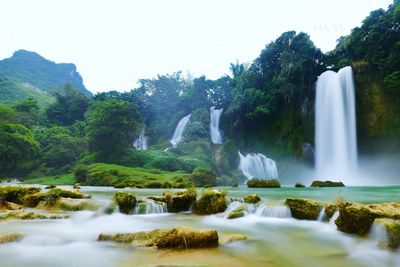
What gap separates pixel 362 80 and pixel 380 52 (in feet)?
10.6

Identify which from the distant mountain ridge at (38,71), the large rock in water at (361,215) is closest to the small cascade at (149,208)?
the large rock in water at (361,215)

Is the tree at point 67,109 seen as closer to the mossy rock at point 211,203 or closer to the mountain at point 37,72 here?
the mountain at point 37,72

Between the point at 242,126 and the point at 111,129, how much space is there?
18322mm

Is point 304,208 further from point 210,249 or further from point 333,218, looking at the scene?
point 210,249

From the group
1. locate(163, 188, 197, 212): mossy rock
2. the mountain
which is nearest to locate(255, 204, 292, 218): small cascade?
locate(163, 188, 197, 212): mossy rock

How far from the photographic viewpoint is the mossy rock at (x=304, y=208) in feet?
27.8

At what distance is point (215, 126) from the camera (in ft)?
156

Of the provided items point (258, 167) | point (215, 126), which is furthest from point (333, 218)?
point (215, 126)

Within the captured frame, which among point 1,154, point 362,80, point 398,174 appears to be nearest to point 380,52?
point 362,80

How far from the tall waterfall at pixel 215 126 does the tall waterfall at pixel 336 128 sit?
15.9 m

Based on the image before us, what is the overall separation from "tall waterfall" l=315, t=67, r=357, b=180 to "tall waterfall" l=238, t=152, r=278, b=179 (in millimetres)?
5348

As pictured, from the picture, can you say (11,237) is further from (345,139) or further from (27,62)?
(27,62)

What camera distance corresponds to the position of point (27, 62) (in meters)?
157

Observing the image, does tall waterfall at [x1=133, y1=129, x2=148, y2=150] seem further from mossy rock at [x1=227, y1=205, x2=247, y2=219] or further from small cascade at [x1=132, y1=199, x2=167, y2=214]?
mossy rock at [x1=227, y1=205, x2=247, y2=219]
